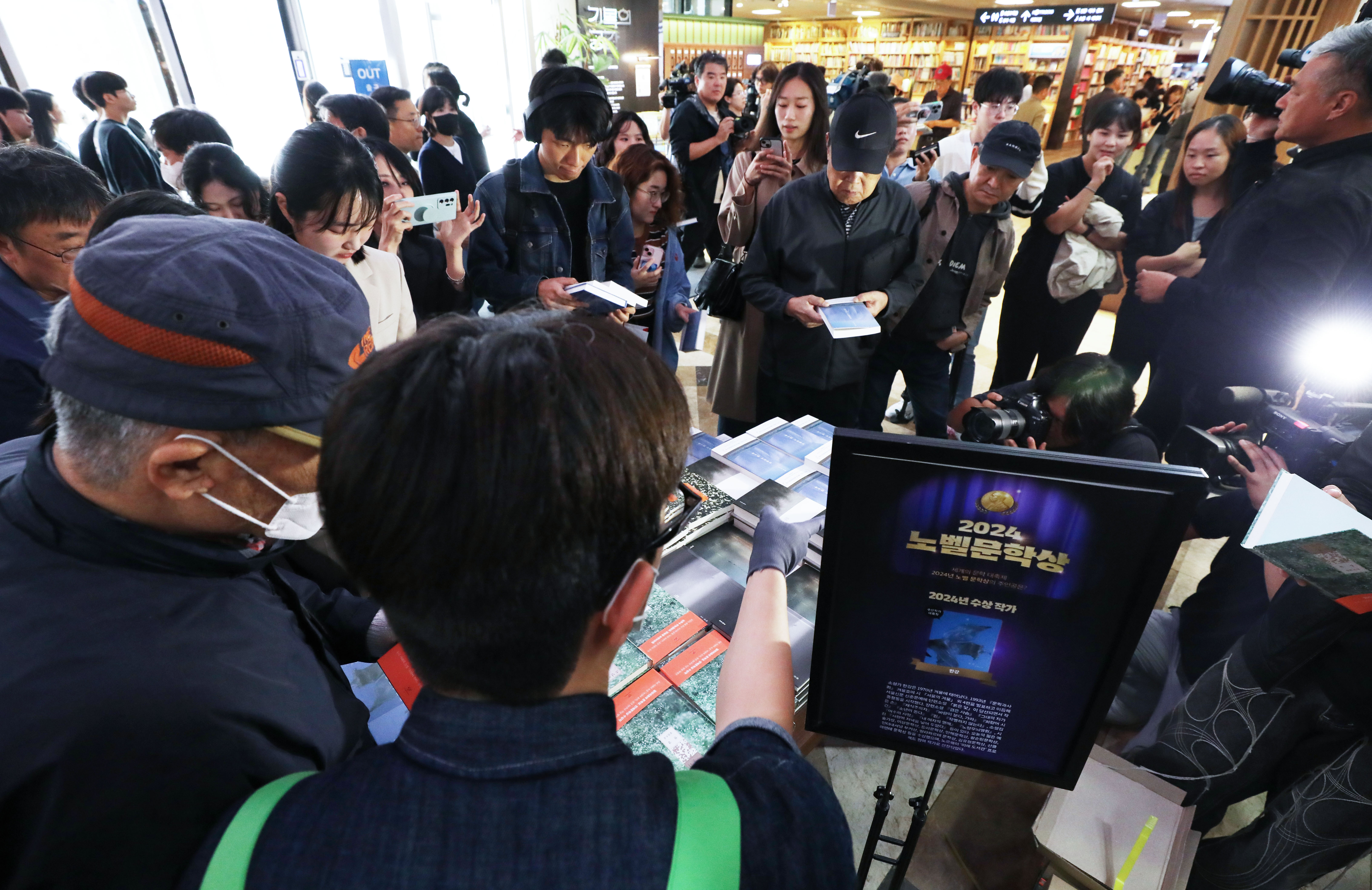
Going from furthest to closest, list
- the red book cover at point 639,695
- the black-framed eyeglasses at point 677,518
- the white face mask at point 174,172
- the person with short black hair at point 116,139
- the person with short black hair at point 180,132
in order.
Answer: the person with short black hair at point 116,139 < the person with short black hair at point 180,132 < the white face mask at point 174,172 < the red book cover at point 639,695 < the black-framed eyeglasses at point 677,518

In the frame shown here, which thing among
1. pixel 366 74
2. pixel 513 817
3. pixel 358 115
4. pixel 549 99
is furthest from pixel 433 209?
pixel 366 74

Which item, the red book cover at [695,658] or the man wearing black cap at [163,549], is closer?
the man wearing black cap at [163,549]

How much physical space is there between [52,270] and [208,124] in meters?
2.20

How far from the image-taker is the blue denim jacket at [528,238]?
2.40m

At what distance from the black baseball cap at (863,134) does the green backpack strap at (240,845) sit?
2.26m

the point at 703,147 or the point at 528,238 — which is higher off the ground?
the point at 703,147

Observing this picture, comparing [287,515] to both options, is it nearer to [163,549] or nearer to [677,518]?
[163,549]

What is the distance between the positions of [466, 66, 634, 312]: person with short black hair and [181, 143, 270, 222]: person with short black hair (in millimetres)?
749

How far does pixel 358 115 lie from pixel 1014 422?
345cm

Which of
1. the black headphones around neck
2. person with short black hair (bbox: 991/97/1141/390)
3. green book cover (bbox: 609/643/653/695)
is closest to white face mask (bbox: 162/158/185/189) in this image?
the black headphones around neck

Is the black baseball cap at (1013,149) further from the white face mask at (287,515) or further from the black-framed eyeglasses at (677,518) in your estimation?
the white face mask at (287,515)

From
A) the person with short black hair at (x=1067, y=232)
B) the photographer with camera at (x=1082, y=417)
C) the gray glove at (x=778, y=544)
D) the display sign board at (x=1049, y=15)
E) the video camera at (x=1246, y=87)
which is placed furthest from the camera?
the display sign board at (x=1049, y=15)

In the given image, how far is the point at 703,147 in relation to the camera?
495 centimetres

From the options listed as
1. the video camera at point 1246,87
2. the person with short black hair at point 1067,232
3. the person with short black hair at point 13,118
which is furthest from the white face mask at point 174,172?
the video camera at point 1246,87
